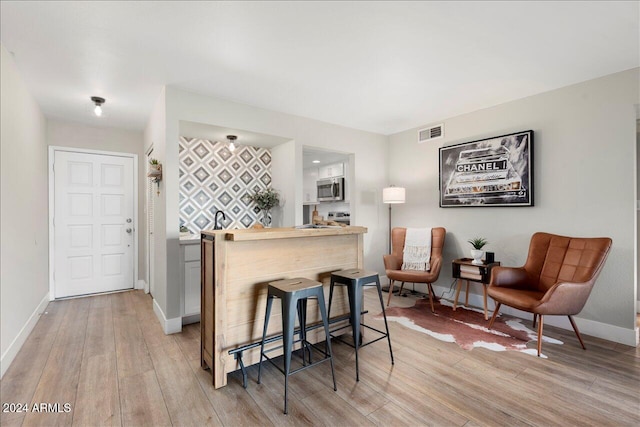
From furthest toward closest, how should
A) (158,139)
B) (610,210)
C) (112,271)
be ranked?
1. (112,271)
2. (158,139)
3. (610,210)

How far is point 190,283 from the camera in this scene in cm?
331

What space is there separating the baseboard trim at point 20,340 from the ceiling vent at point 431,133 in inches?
198

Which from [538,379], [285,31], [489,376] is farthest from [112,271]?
[538,379]

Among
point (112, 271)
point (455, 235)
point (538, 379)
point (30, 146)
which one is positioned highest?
point (30, 146)

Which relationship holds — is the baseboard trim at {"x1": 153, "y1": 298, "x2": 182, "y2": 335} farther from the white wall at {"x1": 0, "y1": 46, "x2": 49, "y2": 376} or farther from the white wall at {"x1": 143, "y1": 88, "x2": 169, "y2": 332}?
the white wall at {"x1": 0, "y1": 46, "x2": 49, "y2": 376}

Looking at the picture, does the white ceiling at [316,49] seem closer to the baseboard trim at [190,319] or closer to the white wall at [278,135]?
the white wall at [278,135]

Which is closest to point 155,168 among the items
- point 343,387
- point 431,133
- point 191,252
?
point 191,252

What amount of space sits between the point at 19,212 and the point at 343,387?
127 inches

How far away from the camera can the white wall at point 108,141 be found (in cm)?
423

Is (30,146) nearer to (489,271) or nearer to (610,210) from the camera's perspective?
(489,271)

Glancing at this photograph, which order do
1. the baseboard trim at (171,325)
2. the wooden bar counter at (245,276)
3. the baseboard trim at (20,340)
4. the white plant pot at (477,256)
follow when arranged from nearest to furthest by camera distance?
the wooden bar counter at (245,276) → the baseboard trim at (20,340) → the baseboard trim at (171,325) → the white plant pot at (477,256)

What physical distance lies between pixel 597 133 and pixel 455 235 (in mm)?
1837

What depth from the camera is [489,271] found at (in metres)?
3.42

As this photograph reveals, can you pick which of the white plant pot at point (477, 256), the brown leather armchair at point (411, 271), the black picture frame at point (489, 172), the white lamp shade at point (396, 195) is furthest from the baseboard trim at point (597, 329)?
the white lamp shade at point (396, 195)
